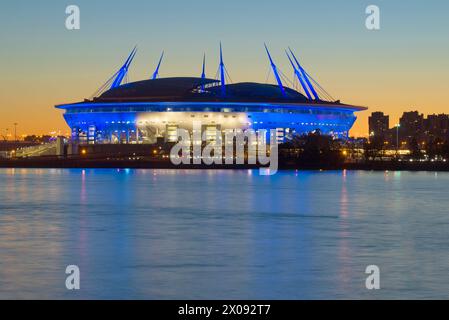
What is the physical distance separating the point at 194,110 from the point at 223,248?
373 ft

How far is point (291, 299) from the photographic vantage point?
17328 millimetres

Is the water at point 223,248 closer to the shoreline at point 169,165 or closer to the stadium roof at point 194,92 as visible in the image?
the shoreline at point 169,165

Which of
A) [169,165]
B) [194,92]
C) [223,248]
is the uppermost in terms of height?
[194,92]

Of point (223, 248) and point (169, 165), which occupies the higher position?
point (223, 248)

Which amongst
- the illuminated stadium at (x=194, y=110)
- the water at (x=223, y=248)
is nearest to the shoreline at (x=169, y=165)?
the illuminated stadium at (x=194, y=110)

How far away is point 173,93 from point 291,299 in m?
125

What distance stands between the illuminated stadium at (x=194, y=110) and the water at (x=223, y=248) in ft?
305

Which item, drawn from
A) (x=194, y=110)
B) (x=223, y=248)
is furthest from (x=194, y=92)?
(x=223, y=248)

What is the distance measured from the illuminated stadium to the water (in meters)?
92.8

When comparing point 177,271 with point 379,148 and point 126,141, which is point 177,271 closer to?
point 379,148

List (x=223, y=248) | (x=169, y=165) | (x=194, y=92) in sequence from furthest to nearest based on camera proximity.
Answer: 1. (x=194, y=92)
2. (x=169, y=165)
3. (x=223, y=248)

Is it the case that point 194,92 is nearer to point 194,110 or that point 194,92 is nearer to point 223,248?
point 194,110

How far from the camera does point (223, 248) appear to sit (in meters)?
24.8
